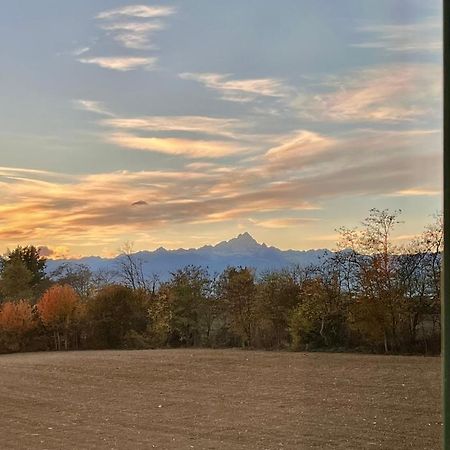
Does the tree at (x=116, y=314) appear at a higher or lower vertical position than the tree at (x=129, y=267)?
lower

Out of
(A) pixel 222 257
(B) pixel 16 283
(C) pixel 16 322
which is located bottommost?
(C) pixel 16 322

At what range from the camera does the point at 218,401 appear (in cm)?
211

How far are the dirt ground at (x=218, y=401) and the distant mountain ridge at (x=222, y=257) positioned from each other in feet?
1.16

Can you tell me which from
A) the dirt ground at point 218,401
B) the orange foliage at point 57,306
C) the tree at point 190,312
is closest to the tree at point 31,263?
the orange foliage at point 57,306

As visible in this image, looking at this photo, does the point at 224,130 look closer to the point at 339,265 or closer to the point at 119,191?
the point at 119,191

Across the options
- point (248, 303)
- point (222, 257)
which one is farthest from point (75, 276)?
point (248, 303)

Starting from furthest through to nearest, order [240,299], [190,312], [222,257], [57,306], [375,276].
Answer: [190,312] → [240,299] → [57,306] → [222,257] → [375,276]

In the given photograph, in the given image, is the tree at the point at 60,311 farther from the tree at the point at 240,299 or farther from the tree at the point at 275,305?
the tree at the point at 275,305

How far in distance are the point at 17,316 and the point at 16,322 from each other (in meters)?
0.05

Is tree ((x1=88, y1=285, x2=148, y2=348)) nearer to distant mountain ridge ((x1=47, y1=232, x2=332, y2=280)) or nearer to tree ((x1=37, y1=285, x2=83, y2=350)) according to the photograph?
tree ((x1=37, y1=285, x2=83, y2=350))

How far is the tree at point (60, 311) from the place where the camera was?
2322mm

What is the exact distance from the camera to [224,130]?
6.78 feet

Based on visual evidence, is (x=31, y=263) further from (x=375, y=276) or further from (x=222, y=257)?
(x=375, y=276)

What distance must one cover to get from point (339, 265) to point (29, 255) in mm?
1095
